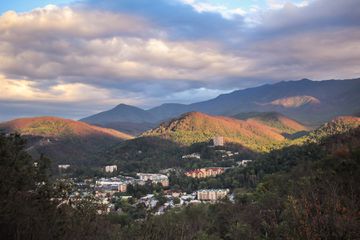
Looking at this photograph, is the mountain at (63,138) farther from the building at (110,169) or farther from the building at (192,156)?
the building at (192,156)

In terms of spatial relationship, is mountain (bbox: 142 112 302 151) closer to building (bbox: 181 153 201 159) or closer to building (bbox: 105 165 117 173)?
building (bbox: 181 153 201 159)

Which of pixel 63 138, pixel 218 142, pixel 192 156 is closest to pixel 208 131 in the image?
pixel 218 142

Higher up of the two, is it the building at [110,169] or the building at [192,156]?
the building at [192,156]

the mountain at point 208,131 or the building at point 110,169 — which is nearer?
the building at point 110,169

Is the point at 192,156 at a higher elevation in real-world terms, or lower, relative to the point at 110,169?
higher

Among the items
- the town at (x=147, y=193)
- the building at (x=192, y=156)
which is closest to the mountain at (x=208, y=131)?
the building at (x=192, y=156)

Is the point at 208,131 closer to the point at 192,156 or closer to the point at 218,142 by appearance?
the point at 218,142
